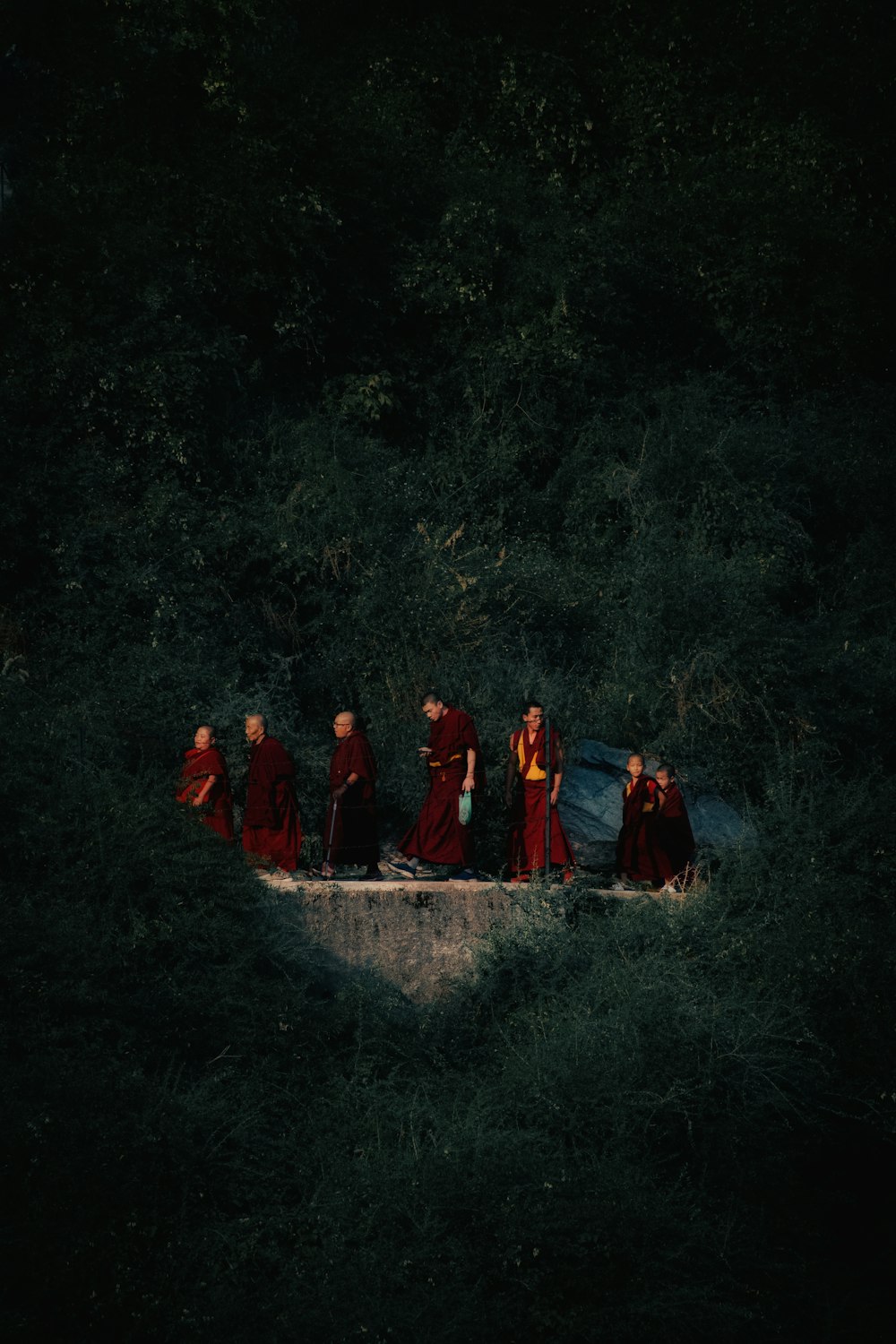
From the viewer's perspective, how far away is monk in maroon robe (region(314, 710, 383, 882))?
1121cm

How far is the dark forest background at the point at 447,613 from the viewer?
8.73 meters

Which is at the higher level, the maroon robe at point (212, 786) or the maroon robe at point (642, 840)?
the maroon robe at point (212, 786)

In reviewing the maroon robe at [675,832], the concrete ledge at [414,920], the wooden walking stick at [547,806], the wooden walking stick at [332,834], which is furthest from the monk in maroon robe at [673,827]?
the wooden walking stick at [332,834]

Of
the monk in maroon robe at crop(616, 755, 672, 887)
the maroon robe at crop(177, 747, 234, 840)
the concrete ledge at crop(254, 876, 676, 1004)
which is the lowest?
the concrete ledge at crop(254, 876, 676, 1004)

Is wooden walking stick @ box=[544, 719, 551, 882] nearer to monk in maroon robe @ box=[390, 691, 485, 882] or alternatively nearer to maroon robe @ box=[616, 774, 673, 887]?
monk in maroon robe @ box=[390, 691, 485, 882]

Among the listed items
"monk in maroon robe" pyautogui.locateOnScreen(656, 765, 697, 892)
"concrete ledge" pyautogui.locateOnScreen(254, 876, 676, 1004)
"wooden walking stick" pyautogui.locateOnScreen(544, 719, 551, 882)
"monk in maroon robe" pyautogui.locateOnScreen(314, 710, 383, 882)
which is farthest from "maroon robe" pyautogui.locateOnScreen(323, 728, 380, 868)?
"monk in maroon robe" pyautogui.locateOnScreen(656, 765, 697, 892)

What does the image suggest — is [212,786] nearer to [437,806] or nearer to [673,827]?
[437,806]

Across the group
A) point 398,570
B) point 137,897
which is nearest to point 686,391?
A: point 398,570

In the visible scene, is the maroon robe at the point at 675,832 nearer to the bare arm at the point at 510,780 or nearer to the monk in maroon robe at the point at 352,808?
the bare arm at the point at 510,780

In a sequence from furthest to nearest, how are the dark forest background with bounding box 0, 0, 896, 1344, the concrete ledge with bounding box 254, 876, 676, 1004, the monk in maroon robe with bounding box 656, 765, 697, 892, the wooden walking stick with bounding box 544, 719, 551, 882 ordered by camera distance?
the monk in maroon robe with bounding box 656, 765, 697, 892 → the wooden walking stick with bounding box 544, 719, 551, 882 → the concrete ledge with bounding box 254, 876, 676, 1004 → the dark forest background with bounding box 0, 0, 896, 1344

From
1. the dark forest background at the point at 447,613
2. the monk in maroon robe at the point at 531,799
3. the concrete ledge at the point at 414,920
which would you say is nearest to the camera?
the dark forest background at the point at 447,613

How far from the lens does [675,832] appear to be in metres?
11.6

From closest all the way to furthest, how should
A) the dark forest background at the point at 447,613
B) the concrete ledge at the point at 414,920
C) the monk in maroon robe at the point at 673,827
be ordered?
the dark forest background at the point at 447,613, the concrete ledge at the point at 414,920, the monk in maroon robe at the point at 673,827

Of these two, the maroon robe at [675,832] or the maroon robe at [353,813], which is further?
the maroon robe at [675,832]
